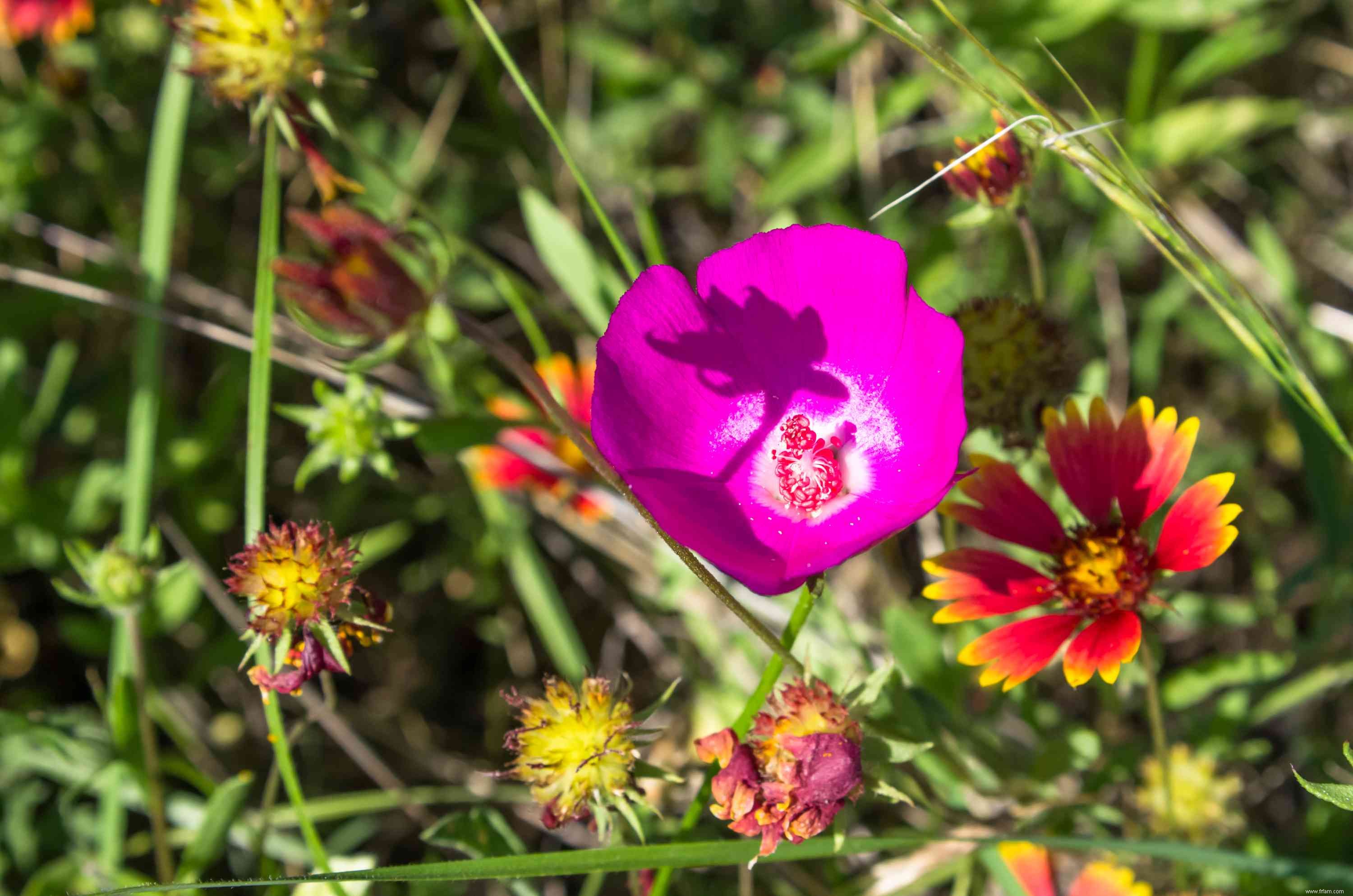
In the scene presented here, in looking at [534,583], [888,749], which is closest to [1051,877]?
[888,749]

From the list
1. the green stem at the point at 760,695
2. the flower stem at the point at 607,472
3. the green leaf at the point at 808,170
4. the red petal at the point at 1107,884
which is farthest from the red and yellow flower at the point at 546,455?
the red petal at the point at 1107,884

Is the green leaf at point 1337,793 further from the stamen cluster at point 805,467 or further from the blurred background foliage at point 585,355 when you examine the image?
the stamen cluster at point 805,467

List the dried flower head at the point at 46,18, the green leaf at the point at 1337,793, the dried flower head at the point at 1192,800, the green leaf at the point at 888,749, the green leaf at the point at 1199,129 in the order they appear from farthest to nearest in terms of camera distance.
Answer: the dried flower head at the point at 46,18, the green leaf at the point at 1199,129, the dried flower head at the point at 1192,800, the green leaf at the point at 888,749, the green leaf at the point at 1337,793

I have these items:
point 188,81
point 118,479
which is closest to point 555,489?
point 118,479

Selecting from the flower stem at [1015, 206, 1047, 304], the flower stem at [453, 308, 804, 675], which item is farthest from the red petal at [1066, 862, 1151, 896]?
the flower stem at [1015, 206, 1047, 304]

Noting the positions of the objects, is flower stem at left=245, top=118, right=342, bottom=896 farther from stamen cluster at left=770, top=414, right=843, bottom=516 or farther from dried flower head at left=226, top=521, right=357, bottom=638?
stamen cluster at left=770, top=414, right=843, bottom=516
